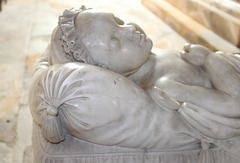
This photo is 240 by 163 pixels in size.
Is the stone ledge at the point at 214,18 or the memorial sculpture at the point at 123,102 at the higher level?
the memorial sculpture at the point at 123,102

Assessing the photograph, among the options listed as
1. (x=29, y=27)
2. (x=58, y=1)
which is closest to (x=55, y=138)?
(x=29, y=27)

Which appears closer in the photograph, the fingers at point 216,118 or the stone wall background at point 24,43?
the fingers at point 216,118

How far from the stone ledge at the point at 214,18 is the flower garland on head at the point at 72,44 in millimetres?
1787

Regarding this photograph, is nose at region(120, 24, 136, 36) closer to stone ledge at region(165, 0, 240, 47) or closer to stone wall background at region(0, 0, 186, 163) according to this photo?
stone wall background at region(0, 0, 186, 163)

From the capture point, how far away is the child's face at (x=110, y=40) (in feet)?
4.30

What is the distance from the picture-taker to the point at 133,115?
1176 mm

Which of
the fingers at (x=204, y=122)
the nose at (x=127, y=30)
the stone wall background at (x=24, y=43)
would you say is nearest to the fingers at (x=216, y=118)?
the fingers at (x=204, y=122)

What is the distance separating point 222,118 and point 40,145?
0.75 m

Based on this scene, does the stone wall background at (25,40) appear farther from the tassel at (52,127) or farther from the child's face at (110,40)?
the child's face at (110,40)

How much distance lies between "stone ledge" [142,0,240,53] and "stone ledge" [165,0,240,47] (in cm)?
4

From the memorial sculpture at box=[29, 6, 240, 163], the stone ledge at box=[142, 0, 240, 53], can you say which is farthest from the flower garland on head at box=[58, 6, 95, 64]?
the stone ledge at box=[142, 0, 240, 53]

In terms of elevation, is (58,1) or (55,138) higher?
(55,138)

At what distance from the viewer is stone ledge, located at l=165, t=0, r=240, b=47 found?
8.91 ft

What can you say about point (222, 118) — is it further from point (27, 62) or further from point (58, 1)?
point (58, 1)
